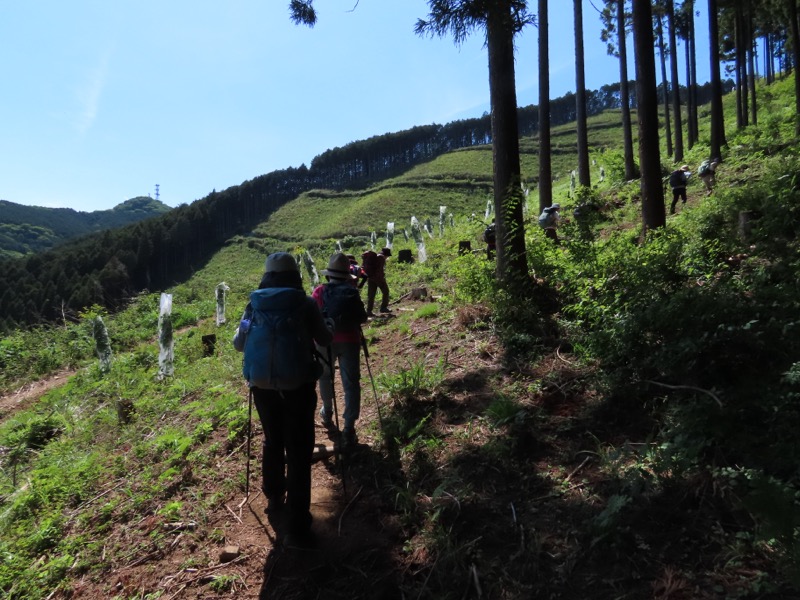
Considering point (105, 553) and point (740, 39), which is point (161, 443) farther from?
point (740, 39)

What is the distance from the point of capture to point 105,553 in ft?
12.8

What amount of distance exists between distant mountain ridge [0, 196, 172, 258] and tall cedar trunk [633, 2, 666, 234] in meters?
106

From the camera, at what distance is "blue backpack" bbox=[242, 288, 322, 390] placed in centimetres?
321

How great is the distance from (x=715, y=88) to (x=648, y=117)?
12.3 meters

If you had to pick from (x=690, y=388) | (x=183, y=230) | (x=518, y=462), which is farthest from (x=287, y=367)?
(x=183, y=230)

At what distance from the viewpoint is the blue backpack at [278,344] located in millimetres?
3205

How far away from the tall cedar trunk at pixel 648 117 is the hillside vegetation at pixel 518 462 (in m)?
0.99

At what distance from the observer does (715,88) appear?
17.9 metres

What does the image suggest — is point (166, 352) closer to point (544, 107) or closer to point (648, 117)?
point (648, 117)

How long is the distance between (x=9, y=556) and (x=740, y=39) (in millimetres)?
33572

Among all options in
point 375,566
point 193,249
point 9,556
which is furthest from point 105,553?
point 193,249

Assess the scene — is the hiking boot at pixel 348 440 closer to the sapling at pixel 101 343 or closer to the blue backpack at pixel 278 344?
the blue backpack at pixel 278 344

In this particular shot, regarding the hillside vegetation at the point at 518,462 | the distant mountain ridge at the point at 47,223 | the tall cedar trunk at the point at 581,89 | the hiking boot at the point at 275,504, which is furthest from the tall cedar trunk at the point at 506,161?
the distant mountain ridge at the point at 47,223

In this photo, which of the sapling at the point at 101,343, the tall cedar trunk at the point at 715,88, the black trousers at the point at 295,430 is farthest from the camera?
the tall cedar trunk at the point at 715,88
